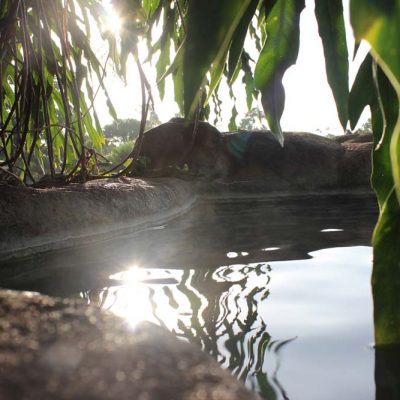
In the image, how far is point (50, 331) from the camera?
1.62ft

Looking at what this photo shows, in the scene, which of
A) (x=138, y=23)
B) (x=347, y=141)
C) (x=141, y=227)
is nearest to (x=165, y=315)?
(x=138, y=23)

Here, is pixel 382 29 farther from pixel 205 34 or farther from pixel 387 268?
pixel 387 268

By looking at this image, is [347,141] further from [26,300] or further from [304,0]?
[26,300]

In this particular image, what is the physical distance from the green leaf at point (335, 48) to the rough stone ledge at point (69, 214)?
1574 millimetres

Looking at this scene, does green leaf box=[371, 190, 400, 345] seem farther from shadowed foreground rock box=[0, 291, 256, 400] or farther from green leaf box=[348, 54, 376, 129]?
shadowed foreground rock box=[0, 291, 256, 400]

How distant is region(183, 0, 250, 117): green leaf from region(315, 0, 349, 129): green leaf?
34 cm

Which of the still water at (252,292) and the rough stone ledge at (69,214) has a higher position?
the rough stone ledge at (69,214)

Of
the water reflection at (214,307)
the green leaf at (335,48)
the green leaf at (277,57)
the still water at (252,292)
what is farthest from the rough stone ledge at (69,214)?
the green leaf at (335,48)

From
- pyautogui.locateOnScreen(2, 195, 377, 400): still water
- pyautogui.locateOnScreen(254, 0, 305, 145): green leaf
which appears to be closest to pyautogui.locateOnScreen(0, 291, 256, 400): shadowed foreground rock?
pyautogui.locateOnScreen(2, 195, 377, 400): still water

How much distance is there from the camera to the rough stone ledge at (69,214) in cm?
211

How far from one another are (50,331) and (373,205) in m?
4.18

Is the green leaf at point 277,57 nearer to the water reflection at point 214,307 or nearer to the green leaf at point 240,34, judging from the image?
the green leaf at point 240,34

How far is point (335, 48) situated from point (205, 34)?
1.38 feet

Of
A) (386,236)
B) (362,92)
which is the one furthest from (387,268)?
(362,92)
